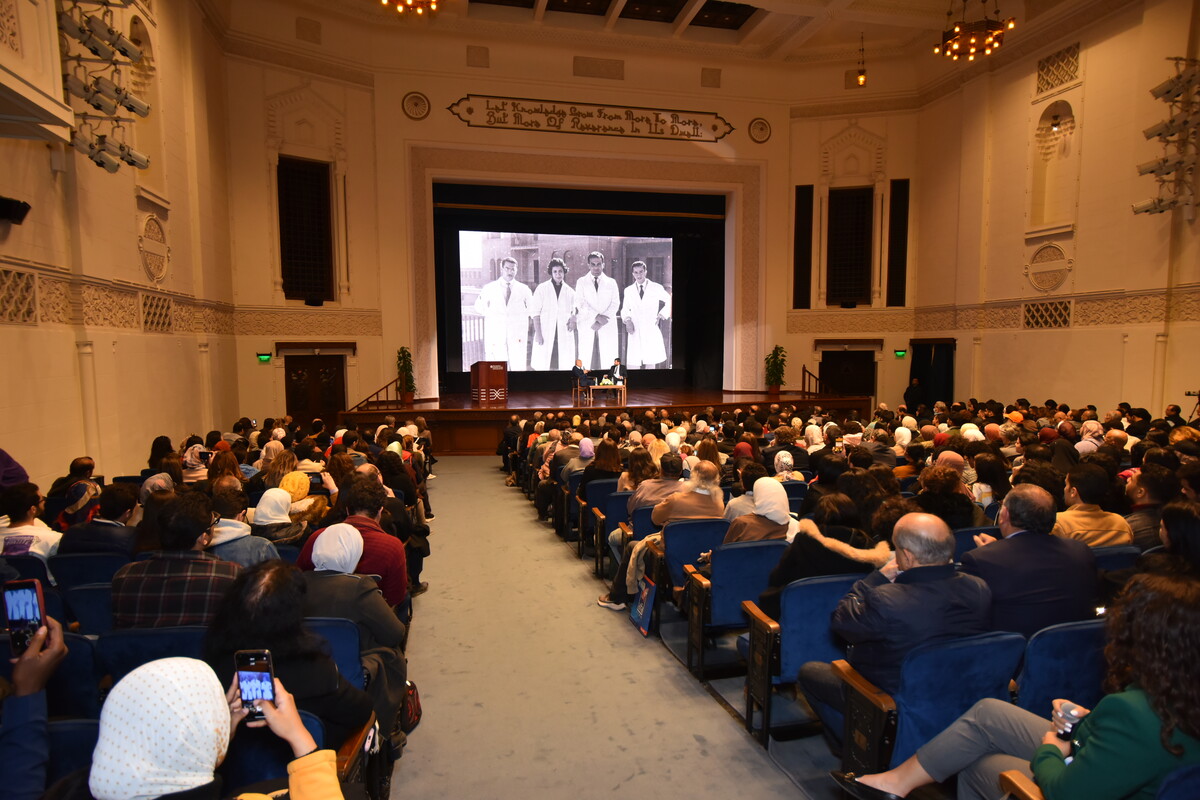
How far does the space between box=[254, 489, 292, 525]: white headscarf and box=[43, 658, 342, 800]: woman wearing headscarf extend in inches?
91.9

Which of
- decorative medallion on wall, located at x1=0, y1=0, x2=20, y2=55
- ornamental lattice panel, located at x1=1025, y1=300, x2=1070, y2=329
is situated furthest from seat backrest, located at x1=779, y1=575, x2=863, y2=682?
ornamental lattice panel, located at x1=1025, y1=300, x2=1070, y2=329

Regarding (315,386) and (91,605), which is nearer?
(91,605)

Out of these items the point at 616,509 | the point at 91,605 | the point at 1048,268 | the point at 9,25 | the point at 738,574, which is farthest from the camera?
the point at 1048,268

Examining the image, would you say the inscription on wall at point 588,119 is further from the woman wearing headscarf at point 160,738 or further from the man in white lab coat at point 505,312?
the woman wearing headscarf at point 160,738

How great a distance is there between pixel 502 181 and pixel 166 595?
44.0 ft

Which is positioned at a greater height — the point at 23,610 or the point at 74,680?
the point at 23,610

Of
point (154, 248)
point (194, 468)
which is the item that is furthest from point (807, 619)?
point (154, 248)

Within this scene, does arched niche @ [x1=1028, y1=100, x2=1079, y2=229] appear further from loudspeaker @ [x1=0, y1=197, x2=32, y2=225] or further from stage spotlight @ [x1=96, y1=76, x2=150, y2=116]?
loudspeaker @ [x1=0, y1=197, x2=32, y2=225]

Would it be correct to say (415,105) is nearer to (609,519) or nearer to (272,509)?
(609,519)

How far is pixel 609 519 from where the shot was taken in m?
5.15

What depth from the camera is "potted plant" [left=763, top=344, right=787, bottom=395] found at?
15539 mm

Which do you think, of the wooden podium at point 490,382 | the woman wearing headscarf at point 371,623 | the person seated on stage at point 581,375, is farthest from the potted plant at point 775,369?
the woman wearing headscarf at point 371,623

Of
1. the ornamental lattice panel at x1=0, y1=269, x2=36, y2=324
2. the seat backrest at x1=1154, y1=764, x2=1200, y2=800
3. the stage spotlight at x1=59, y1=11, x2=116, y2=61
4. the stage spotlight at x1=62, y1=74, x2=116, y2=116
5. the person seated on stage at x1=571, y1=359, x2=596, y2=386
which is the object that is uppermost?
the stage spotlight at x1=59, y1=11, x2=116, y2=61

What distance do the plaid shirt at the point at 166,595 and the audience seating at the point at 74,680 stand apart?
20cm
